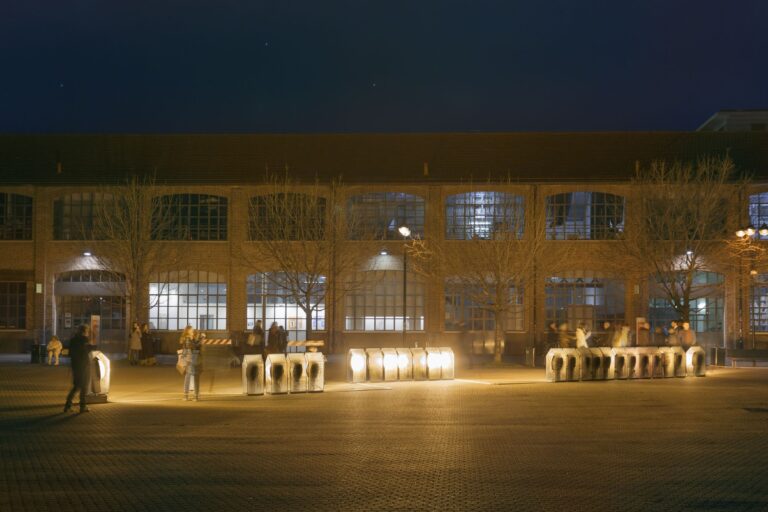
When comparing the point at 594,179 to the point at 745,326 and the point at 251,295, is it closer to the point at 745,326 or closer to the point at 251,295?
the point at 745,326

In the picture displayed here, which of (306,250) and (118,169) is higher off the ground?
(118,169)

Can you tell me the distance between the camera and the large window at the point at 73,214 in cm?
4081

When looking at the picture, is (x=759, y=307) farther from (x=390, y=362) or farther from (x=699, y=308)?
(x=390, y=362)

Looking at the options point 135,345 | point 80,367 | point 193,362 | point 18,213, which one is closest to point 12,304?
point 18,213

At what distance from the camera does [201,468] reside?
1188 centimetres

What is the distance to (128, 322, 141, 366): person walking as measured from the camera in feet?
107

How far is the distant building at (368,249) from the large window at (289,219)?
1165 millimetres

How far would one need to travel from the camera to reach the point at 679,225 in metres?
35.6

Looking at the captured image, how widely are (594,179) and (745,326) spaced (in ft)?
30.6

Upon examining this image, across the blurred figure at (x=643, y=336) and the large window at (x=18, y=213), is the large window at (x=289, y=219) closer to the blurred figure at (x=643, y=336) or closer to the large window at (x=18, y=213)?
the large window at (x=18, y=213)

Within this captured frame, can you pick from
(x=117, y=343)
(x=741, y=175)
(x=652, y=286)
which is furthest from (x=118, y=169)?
(x=741, y=175)

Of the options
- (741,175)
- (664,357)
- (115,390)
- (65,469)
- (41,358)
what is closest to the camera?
(65,469)

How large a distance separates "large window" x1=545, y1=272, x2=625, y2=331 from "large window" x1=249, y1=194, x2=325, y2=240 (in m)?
10.9

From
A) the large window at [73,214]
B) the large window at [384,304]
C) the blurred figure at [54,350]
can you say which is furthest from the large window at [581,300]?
the large window at [73,214]
